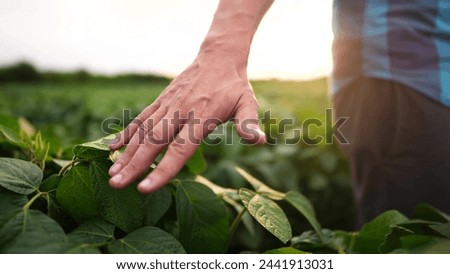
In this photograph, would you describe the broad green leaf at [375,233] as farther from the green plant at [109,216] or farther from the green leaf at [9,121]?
the green leaf at [9,121]

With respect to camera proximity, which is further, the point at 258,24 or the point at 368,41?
the point at 368,41

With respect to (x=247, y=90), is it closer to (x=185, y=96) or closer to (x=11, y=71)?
(x=185, y=96)

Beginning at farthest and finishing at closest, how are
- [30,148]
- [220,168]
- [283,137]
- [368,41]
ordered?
[283,137], [220,168], [368,41], [30,148]

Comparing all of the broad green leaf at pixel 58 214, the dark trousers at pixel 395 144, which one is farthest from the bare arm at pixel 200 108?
the dark trousers at pixel 395 144

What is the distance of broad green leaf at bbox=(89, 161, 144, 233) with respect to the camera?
0.82 meters

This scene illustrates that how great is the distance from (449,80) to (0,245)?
1.11 metres

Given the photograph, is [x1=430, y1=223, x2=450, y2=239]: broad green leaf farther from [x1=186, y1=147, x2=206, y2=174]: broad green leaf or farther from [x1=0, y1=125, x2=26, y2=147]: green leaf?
[x1=0, y1=125, x2=26, y2=147]: green leaf

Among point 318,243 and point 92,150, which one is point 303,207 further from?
point 92,150

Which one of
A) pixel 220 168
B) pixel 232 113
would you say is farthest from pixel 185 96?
pixel 220 168

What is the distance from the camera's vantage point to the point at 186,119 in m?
0.99

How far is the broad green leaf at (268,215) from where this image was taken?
856 millimetres

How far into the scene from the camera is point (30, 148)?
98 centimetres

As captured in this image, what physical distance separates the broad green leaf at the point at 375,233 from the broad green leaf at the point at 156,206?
1.38ft

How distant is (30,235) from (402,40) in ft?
3.46
